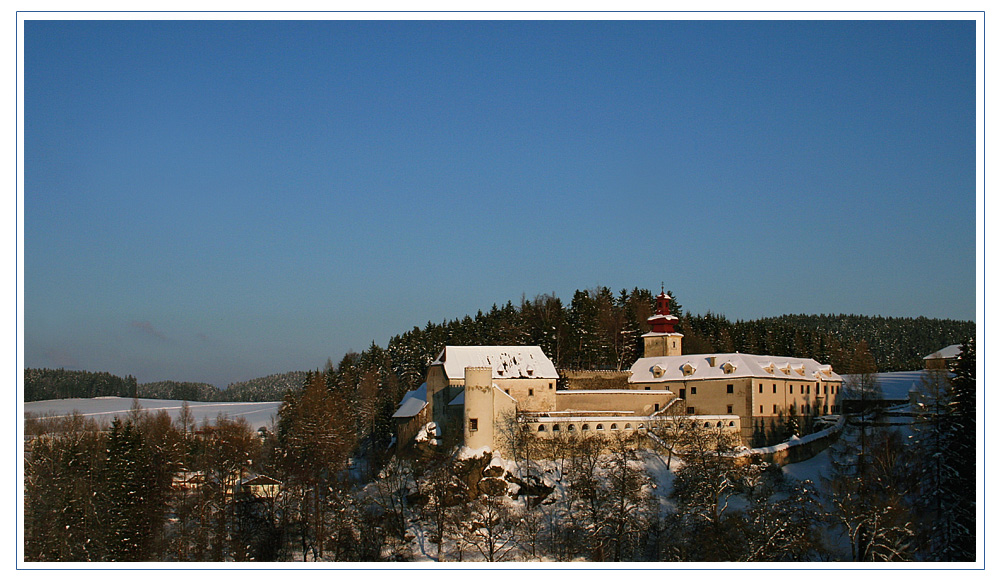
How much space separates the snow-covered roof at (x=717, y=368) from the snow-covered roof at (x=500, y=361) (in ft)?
24.0

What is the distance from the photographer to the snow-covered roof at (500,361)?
183 feet

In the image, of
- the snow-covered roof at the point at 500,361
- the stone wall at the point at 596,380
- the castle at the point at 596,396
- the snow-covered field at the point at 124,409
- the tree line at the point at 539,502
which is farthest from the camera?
the snow-covered field at the point at 124,409

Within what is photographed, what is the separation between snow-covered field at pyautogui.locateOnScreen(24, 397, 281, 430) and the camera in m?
101

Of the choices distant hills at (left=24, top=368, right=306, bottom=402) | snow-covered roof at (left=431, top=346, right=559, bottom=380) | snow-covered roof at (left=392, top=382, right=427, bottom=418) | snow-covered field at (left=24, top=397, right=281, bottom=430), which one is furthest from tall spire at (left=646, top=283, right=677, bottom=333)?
snow-covered field at (left=24, top=397, right=281, bottom=430)

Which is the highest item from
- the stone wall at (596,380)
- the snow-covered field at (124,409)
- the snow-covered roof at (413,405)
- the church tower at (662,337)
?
the church tower at (662,337)

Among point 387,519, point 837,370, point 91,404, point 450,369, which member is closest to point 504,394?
point 450,369

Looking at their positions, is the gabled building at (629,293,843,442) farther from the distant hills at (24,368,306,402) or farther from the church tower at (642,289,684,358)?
the distant hills at (24,368,306,402)

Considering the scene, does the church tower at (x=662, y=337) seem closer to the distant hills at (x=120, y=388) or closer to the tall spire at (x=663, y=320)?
the tall spire at (x=663, y=320)

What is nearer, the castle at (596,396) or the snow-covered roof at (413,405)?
the castle at (596,396)

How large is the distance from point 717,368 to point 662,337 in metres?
10.6

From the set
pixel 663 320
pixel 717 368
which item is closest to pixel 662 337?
pixel 663 320

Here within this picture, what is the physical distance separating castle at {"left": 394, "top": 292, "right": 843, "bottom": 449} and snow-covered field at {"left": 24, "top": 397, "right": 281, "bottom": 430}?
49.3 meters

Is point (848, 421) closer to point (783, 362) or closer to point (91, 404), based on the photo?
point (783, 362)

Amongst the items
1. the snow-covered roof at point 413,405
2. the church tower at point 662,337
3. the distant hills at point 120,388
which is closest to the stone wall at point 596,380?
the church tower at point 662,337
